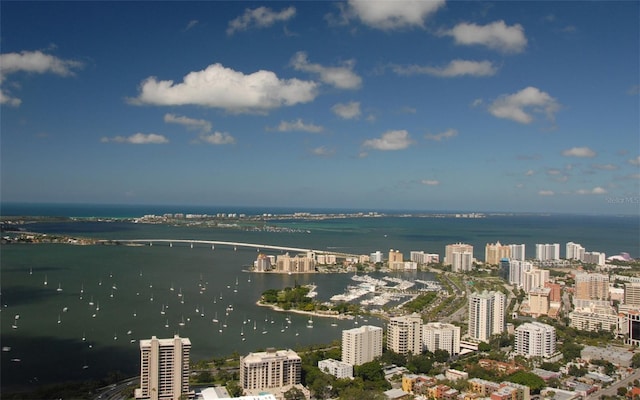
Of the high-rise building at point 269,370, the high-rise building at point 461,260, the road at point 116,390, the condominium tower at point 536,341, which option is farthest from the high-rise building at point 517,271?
the road at point 116,390

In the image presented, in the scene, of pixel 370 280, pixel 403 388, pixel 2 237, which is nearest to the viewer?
pixel 403 388

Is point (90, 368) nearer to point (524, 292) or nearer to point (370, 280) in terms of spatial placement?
point (370, 280)

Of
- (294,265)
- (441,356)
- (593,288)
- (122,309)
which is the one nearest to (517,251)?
(593,288)

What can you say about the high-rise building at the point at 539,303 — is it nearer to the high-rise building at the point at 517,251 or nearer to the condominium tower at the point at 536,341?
the condominium tower at the point at 536,341

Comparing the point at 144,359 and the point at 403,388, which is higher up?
the point at 144,359

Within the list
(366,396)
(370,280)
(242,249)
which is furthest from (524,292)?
(242,249)

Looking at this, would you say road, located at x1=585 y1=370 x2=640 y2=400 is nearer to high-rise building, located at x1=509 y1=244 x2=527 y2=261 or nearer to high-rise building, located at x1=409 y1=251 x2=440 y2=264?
high-rise building, located at x1=409 y1=251 x2=440 y2=264
